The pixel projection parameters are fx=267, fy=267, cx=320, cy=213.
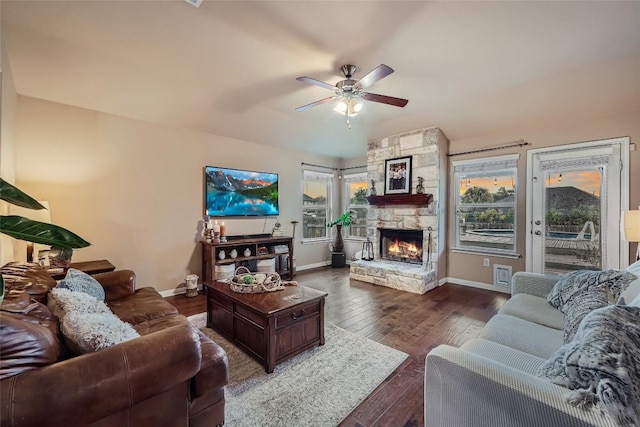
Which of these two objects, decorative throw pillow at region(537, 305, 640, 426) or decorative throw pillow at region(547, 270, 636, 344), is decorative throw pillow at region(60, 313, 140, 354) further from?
decorative throw pillow at region(547, 270, 636, 344)

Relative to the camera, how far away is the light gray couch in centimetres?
94

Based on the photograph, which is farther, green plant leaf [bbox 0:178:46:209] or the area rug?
the area rug

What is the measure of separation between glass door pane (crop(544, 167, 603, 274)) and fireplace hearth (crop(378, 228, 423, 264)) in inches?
69.8

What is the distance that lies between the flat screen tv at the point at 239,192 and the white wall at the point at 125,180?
0.48 ft

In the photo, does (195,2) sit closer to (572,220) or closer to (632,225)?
(632,225)

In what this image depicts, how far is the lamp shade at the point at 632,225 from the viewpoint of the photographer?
2486 mm

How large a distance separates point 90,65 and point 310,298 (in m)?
3.23

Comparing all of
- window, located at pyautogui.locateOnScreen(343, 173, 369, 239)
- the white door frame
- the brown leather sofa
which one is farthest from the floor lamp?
window, located at pyautogui.locateOnScreen(343, 173, 369, 239)

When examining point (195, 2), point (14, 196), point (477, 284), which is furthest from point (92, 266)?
point (477, 284)

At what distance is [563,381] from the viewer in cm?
99

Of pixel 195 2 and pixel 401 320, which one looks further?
pixel 401 320

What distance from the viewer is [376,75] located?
231cm

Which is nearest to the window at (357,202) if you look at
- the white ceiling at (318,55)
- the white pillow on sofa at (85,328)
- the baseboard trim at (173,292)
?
the white ceiling at (318,55)

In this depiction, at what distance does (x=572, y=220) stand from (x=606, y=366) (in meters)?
3.81
